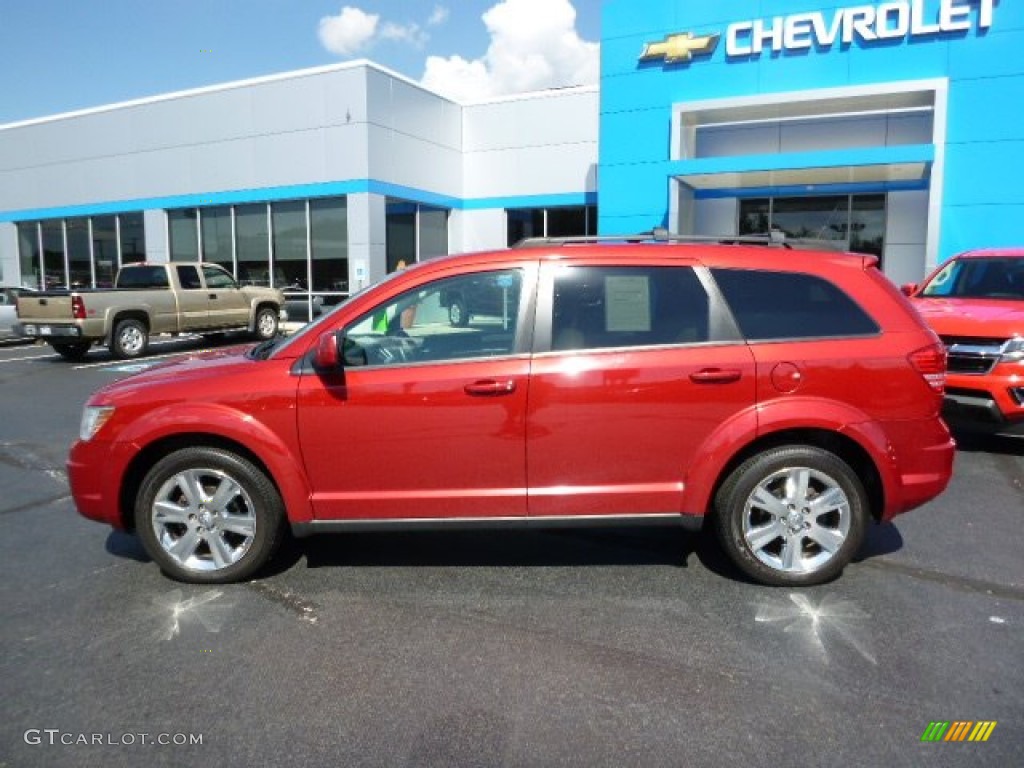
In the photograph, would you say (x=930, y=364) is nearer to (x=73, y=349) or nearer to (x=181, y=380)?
(x=181, y=380)

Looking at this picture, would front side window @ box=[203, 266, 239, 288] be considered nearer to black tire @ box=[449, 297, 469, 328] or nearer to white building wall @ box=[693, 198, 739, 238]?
white building wall @ box=[693, 198, 739, 238]

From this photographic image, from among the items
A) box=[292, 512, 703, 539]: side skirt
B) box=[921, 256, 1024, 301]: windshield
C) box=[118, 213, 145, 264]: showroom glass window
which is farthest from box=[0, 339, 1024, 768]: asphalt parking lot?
box=[118, 213, 145, 264]: showroom glass window

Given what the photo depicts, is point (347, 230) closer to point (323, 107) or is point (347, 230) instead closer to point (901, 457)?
point (323, 107)

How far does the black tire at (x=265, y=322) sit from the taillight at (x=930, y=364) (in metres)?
15.6

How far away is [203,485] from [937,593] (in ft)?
12.4

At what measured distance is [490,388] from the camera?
3.67 m

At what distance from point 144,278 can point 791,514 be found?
48.9 ft

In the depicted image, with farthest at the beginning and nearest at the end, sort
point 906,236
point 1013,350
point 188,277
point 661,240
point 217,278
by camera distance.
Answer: point 217,278 < point 906,236 < point 188,277 < point 1013,350 < point 661,240

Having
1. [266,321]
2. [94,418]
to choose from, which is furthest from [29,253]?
[94,418]

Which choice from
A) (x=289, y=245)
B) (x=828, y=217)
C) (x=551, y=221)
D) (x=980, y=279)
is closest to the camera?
(x=980, y=279)

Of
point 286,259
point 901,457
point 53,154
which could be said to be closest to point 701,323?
point 901,457

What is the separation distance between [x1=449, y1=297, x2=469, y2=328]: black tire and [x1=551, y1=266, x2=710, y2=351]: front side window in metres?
0.47

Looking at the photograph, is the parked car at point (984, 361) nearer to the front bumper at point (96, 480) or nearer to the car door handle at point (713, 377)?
the car door handle at point (713, 377)

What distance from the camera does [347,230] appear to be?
19.1m
